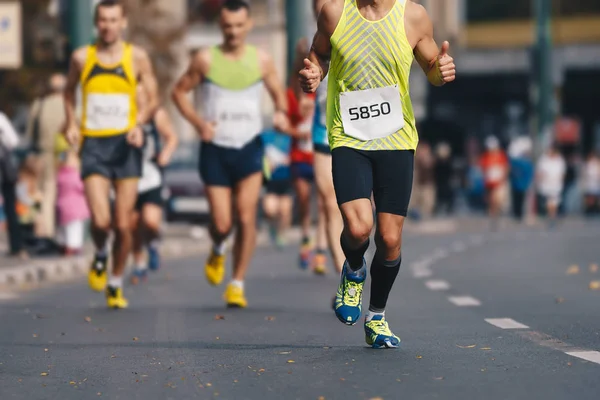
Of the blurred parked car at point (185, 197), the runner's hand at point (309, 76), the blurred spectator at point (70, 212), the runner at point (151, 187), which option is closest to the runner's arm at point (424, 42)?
the runner's hand at point (309, 76)

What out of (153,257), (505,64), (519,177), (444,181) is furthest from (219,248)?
(505,64)

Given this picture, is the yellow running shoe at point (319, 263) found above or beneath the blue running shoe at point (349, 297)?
beneath

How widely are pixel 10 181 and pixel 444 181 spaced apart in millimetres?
24216

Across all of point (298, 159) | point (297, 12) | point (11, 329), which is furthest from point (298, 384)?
point (297, 12)

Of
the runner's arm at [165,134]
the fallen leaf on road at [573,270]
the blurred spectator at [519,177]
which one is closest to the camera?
the runner's arm at [165,134]

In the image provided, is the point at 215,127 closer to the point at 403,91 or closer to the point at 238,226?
the point at 238,226

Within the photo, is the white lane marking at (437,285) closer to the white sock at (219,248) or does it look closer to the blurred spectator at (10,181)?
the white sock at (219,248)

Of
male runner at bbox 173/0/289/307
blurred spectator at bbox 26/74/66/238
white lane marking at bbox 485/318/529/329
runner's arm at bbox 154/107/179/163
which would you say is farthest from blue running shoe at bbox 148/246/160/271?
white lane marking at bbox 485/318/529/329

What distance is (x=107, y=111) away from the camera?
11336 mm

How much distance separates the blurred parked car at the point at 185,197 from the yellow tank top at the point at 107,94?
623 inches

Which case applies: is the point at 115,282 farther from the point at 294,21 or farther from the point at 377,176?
the point at 294,21

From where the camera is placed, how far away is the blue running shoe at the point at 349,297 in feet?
26.9

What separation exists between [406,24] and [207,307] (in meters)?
3.92

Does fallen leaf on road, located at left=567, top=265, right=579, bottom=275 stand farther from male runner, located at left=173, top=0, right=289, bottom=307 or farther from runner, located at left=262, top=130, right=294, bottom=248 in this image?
male runner, located at left=173, top=0, right=289, bottom=307
